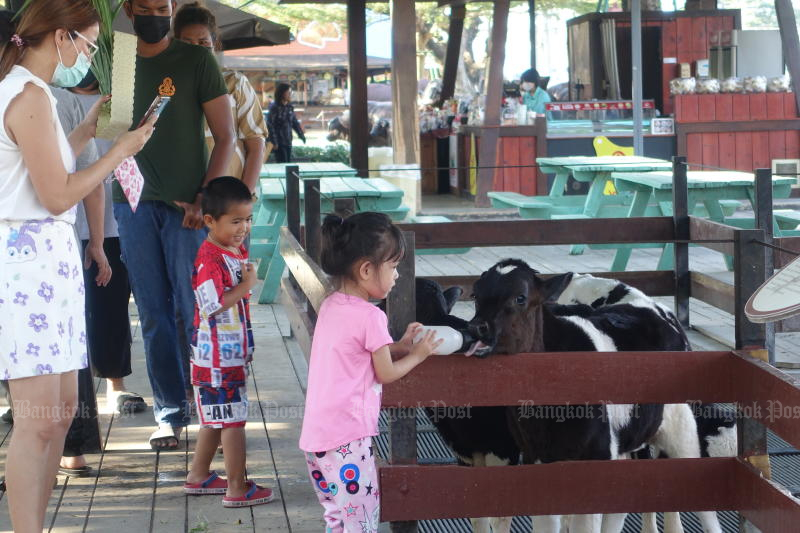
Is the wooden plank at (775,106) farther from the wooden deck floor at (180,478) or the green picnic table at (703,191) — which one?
the wooden deck floor at (180,478)

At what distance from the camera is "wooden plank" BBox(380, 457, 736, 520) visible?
11.0 feet

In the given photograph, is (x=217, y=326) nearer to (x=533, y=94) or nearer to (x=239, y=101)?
(x=239, y=101)

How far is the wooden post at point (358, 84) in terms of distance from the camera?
13875mm

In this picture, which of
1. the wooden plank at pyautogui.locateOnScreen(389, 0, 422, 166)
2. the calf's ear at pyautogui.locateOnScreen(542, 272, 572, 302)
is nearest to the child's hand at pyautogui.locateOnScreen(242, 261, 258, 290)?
the calf's ear at pyautogui.locateOnScreen(542, 272, 572, 302)

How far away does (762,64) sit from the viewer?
18.2 meters

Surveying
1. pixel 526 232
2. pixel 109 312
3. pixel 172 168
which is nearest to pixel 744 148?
pixel 526 232

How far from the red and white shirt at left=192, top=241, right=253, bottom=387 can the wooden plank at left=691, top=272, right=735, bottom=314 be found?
3.70m

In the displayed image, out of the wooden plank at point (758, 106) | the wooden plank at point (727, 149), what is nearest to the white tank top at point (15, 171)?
the wooden plank at point (727, 149)

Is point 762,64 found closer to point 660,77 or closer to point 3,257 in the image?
point 660,77

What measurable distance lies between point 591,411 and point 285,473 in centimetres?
167

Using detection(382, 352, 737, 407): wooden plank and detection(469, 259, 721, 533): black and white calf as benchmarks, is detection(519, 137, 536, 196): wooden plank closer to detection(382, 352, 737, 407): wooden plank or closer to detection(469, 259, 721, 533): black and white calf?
detection(469, 259, 721, 533): black and white calf

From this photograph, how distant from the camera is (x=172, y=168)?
4.84 meters

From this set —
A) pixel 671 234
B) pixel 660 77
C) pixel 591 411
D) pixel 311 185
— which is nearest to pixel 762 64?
pixel 660 77

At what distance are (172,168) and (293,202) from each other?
1653 millimetres
